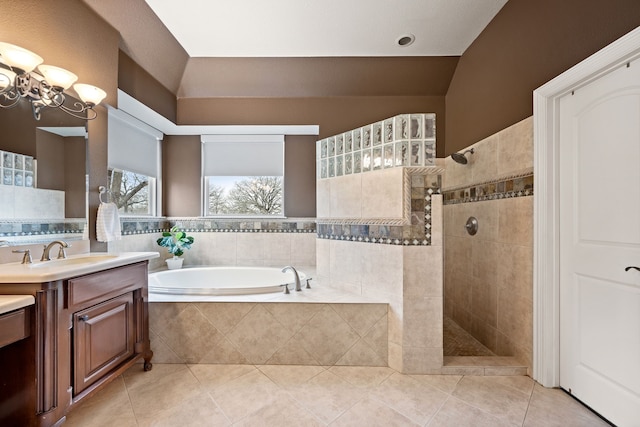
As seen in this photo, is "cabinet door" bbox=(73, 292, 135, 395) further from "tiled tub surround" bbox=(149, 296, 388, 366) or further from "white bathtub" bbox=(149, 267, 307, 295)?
"white bathtub" bbox=(149, 267, 307, 295)

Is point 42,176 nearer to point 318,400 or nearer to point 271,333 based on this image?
point 271,333

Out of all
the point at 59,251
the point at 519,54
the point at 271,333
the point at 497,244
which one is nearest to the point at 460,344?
the point at 497,244

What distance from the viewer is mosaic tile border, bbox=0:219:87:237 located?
1538 millimetres

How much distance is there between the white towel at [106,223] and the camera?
2.05m

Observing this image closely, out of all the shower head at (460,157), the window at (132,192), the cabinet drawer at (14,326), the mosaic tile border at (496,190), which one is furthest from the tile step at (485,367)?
the window at (132,192)

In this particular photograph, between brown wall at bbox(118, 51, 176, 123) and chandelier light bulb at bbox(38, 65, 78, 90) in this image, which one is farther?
brown wall at bbox(118, 51, 176, 123)

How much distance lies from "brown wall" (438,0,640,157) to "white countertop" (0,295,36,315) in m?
2.92

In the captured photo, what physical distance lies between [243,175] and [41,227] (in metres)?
2.03

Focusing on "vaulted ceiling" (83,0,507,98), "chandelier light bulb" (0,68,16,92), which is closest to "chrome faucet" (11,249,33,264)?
"chandelier light bulb" (0,68,16,92)

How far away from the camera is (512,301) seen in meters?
2.00

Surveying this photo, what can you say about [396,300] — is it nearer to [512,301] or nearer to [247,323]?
[512,301]

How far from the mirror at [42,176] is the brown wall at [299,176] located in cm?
196

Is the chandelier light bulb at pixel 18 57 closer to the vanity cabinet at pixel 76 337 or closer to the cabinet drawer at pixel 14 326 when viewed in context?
the vanity cabinet at pixel 76 337

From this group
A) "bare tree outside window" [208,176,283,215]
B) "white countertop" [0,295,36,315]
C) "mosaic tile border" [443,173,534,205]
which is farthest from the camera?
"bare tree outside window" [208,176,283,215]
